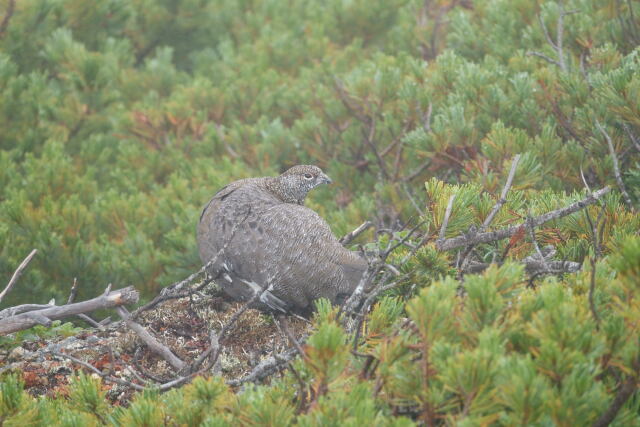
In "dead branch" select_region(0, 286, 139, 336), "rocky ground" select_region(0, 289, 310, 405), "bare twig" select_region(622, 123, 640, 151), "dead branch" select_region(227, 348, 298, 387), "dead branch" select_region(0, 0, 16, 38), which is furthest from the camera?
"dead branch" select_region(0, 0, 16, 38)

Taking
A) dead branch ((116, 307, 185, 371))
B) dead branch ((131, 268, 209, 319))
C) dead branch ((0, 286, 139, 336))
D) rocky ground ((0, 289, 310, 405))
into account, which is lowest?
rocky ground ((0, 289, 310, 405))

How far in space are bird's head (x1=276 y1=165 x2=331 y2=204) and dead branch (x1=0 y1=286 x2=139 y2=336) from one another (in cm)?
170

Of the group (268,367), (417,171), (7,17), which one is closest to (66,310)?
(268,367)

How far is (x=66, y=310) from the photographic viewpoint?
8.57 ft

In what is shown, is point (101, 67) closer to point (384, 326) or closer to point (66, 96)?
point (66, 96)

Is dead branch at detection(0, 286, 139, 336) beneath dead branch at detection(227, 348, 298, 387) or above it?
above

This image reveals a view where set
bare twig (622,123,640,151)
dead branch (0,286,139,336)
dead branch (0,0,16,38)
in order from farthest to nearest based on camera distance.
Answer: dead branch (0,0,16,38) → bare twig (622,123,640,151) → dead branch (0,286,139,336)

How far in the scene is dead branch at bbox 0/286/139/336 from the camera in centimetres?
253

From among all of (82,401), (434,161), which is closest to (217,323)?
(82,401)

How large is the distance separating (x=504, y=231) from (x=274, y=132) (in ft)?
10.8

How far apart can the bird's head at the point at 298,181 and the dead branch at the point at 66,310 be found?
170cm

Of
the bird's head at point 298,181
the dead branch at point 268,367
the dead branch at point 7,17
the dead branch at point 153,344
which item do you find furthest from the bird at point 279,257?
the dead branch at point 7,17

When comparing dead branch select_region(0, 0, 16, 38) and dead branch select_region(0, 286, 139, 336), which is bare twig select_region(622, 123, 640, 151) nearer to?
dead branch select_region(0, 286, 139, 336)

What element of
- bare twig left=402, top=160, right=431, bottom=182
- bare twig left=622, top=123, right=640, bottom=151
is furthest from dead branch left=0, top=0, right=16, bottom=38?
bare twig left=622, top=123, right=640, bottom=151
